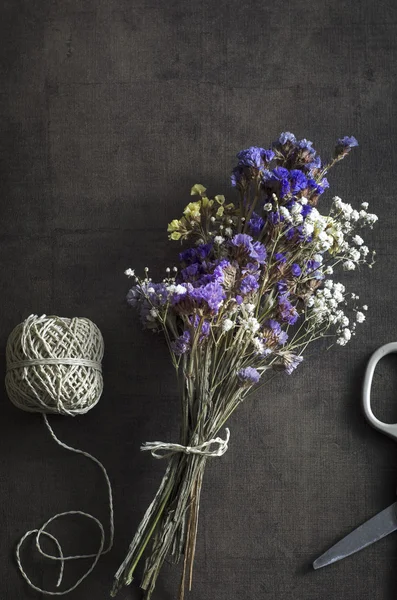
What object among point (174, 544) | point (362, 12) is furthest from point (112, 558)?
point (362, 12)

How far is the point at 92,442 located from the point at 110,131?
2.43 feet

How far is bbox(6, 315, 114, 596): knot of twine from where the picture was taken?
1453mm

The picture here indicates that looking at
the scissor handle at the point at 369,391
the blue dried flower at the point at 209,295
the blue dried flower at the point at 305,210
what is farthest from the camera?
the scissor handle at the point at 369,391

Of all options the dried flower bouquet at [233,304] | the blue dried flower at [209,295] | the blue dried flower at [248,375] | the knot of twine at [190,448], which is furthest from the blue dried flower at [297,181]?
the knot of twine at [190,448]

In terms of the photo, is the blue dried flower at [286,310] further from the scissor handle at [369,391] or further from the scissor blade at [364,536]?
the scissor blade at [364,536]

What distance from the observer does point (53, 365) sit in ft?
4.76

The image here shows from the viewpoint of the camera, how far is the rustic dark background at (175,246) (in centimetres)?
159

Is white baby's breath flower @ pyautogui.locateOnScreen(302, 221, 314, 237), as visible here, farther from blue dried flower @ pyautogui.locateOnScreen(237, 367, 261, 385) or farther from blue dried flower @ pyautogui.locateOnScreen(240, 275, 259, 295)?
blue dried flower @ pyautogui.locateOnScreen(237, 367, 261, 385)

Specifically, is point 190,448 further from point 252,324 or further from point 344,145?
point 344,145

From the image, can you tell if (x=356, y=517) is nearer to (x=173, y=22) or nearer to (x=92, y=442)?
(x=92, y=442)

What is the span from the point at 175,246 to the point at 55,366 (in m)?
0.42

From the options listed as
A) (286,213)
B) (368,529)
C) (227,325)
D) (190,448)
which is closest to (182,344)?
(227,325)

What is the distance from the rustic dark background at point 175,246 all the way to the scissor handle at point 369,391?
4 centimetres

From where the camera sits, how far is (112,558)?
5.16 ft
